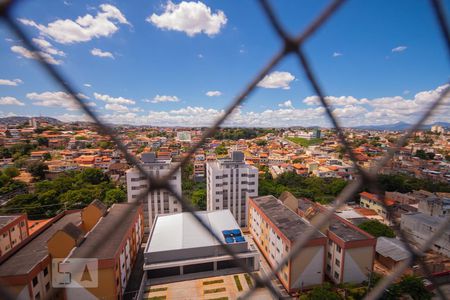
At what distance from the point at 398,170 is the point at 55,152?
76.2ft

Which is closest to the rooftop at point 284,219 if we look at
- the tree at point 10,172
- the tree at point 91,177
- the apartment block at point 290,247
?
the apartment block at point 290,247

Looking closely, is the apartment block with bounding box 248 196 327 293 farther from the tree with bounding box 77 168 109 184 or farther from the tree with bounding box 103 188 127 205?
the tree with bounding box 77 168 109 184

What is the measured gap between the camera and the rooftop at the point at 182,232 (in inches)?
221

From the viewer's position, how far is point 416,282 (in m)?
4.20

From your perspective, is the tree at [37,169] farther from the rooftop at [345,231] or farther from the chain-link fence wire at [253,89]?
the chain-link fence wire at [253,89]

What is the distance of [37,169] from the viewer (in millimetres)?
12961

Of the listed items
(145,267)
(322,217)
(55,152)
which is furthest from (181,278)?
(55,152)

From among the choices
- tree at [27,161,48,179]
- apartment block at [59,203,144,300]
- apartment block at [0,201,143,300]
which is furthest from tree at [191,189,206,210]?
tree at [27,161,48,179]

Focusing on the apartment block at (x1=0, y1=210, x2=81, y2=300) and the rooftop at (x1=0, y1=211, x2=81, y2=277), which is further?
the rooftop at (x1=0, y1=211, x2=81, y2=277)

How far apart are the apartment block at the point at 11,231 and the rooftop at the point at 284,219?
6430 millimetres

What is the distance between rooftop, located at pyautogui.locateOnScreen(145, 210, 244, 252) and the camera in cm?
561

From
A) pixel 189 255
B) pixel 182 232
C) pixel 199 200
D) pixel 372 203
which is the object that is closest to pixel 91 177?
pixel 199 200

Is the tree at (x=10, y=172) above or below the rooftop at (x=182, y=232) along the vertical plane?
above

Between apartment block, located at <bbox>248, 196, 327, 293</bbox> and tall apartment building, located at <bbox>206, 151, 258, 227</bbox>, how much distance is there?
65.8 inches
